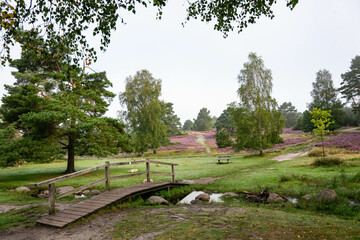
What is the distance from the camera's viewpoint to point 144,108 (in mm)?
35031

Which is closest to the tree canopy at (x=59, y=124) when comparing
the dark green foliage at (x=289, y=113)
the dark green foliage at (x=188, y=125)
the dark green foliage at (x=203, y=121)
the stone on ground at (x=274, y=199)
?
the stone on ground at (x=274, y=199)

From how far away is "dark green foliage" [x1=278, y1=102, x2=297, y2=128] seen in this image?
8431 centimetres

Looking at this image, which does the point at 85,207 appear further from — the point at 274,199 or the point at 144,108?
the point at 144,108

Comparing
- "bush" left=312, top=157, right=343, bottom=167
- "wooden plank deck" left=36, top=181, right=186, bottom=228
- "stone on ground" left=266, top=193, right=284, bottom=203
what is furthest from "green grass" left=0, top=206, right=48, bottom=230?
"bush" left=312, top=157, right=343, bottom=167

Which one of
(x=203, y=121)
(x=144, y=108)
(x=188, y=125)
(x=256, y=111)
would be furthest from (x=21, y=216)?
(x=188, y=125)

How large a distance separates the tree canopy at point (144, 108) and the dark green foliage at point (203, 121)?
5964 cm

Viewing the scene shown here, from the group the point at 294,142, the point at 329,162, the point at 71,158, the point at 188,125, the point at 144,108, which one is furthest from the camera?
the point at 188,125

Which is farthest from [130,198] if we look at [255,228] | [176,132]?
[176,132]

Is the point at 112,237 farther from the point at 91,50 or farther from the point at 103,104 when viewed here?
the point at 103,104

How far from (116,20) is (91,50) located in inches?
48.0

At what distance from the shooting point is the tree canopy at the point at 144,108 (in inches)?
1367

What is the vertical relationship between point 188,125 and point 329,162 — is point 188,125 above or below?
above

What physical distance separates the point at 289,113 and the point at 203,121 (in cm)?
3593

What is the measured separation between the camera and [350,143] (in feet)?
78.6
